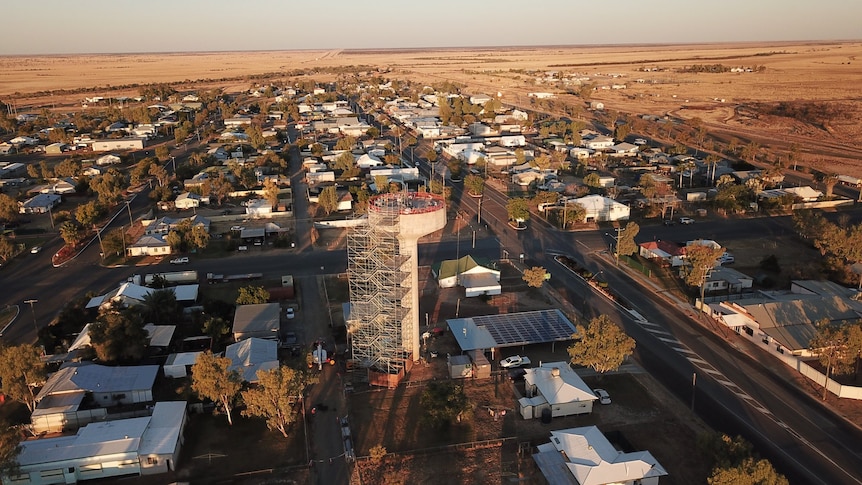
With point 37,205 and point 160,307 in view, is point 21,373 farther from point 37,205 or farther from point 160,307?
point 37,205

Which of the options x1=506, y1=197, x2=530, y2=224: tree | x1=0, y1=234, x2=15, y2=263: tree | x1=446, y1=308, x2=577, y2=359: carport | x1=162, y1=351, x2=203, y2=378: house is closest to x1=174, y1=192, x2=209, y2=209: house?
x1=0, y1=234, x2=15, y2=263: tree

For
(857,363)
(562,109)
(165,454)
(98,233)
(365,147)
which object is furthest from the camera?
(562,109)

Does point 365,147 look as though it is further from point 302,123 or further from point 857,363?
point 857,363

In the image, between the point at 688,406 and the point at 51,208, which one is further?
the point at 51,208

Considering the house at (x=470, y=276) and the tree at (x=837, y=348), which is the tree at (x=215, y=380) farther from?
the tree at (x=837, y=348)

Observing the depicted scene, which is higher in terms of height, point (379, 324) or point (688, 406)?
point (379, 324)

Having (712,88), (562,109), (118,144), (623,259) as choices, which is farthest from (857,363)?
(712,88)
